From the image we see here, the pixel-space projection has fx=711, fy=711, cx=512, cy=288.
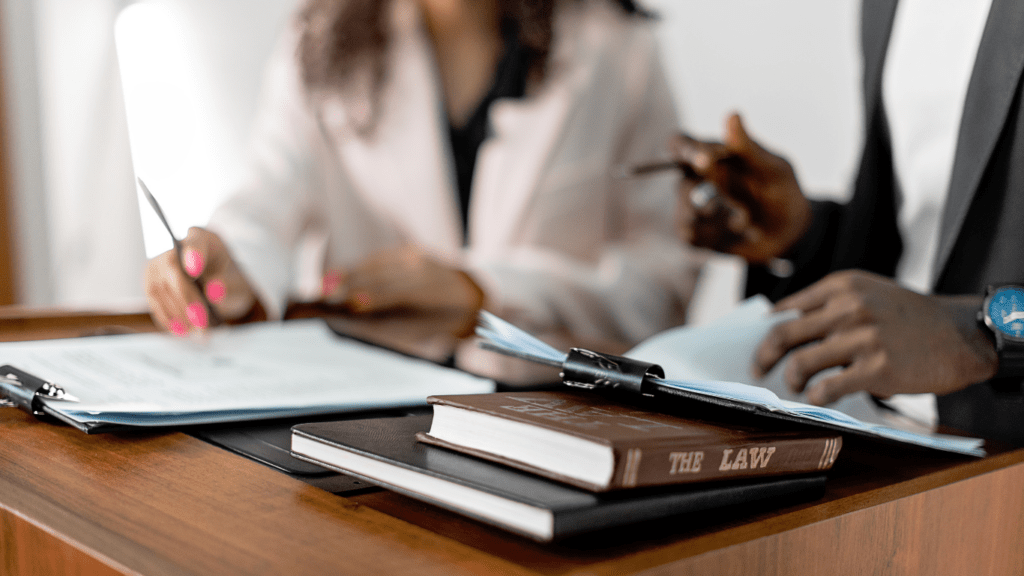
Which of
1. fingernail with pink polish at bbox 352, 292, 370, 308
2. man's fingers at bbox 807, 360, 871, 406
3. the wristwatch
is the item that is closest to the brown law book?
man's fingers at bbox 807, 360, 871, 406

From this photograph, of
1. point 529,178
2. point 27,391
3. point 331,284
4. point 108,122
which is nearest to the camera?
point 27,391

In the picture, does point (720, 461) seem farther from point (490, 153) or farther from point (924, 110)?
point (490, 153)

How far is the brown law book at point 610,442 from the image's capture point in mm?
279

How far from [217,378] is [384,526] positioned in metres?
0.33

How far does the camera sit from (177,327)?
0.73 meters

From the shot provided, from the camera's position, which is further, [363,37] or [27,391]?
[363,37]

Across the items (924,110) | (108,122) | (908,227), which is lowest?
(908,227)

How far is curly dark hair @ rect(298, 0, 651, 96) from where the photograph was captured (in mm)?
1447

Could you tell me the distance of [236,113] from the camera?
2336mm

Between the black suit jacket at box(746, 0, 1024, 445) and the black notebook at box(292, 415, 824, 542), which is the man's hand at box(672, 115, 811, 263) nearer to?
the black suit jacket at box(746, 0, 1024, 445)

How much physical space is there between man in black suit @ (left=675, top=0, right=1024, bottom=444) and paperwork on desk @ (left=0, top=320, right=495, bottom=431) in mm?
286

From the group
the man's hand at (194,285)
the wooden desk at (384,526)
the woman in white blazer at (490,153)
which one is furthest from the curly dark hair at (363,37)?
the wooden desk at (384,526)

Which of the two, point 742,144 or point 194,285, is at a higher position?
point 742,144

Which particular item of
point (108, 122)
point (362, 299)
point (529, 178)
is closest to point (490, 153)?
point (529, 178)
